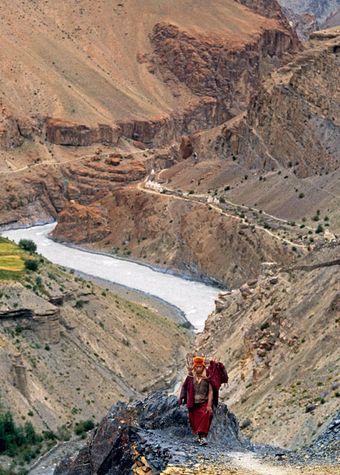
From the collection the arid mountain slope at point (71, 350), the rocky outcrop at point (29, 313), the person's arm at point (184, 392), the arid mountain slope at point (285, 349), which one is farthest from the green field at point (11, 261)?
the person's arm at point (184, 392)

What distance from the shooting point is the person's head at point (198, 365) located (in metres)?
17.1

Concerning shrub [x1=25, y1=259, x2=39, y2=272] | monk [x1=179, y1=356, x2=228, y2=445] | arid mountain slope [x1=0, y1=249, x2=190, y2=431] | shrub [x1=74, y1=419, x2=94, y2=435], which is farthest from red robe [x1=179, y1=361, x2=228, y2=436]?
shrub [x1=25, y1=259, x2=39, y2=272]

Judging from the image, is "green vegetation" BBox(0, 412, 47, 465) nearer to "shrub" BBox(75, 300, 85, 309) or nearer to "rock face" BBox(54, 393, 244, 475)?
"shrub" BBox(75, 300, 85, 309)

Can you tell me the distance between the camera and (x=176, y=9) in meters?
176

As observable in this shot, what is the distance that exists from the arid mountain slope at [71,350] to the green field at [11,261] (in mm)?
692

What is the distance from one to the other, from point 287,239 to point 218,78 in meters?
90.5

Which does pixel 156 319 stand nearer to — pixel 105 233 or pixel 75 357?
pixel 75 357

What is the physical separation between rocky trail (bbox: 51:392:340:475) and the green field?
3971 cm

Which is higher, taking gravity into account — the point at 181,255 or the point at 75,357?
the point at 75,357

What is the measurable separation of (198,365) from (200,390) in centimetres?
43

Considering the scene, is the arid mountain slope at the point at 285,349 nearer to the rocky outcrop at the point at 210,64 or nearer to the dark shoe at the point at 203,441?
the dark shoe at the point at 203,441

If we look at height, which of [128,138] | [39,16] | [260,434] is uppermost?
[260,434]

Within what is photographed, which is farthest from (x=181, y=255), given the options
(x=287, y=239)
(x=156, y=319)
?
(x=156, y=319)

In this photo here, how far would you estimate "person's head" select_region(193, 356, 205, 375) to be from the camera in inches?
674
